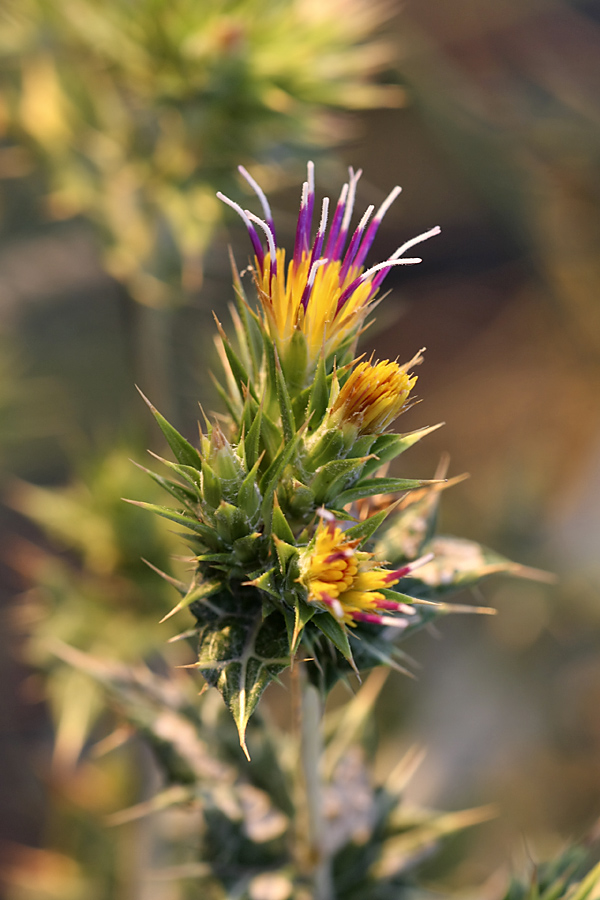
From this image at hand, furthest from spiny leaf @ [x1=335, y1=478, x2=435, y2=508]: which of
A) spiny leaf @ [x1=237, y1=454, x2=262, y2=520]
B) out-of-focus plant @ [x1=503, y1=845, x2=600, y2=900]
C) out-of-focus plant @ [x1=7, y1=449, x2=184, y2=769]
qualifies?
out-of-focus plant @ [x1=7, y1=449, x2=184, y2=769]

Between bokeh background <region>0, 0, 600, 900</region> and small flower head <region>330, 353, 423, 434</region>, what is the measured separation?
977 mm

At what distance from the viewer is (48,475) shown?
11.3 feet

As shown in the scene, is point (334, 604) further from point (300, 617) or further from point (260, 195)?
point (260, 195)

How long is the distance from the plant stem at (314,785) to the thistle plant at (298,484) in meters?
0.08

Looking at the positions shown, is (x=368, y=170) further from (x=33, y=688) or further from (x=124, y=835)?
(x=124, y=835)

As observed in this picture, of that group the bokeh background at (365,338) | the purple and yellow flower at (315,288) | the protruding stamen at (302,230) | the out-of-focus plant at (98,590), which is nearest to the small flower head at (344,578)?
the purple and yellow flower at (315,288)

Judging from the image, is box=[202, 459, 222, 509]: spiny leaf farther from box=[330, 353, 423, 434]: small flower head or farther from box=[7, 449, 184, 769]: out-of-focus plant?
box=[7, 449, 184, 769]: out-of-focus plant

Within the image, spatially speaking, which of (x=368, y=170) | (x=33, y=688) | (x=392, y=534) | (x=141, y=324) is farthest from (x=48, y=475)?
(x=392, y=534)

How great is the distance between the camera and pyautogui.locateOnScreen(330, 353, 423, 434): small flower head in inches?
34.9

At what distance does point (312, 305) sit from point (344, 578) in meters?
0.34

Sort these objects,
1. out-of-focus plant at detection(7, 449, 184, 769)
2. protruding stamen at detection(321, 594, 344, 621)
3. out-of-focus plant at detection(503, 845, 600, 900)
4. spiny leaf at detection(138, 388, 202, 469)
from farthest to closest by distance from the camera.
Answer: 1. out-of-focus plant at detection(7, 449, 184, 769)
2. out-of-focus plant at detection(503, 845, 600, 900)
3. spiny leaf at detection(138, 388, 202, 469)
4. protruding stamen at detection(321, 594, 344, 621)

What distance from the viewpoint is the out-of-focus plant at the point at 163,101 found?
6.08ft

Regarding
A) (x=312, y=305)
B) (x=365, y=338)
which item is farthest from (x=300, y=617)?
(x=365, y=338)

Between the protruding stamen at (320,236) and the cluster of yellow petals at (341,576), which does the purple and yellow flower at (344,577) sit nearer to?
the cluster of yellow petals at (341,576)
